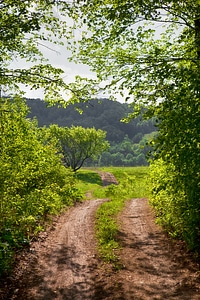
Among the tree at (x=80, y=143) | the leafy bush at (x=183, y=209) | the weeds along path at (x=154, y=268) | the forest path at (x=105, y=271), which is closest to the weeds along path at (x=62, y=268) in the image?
the forest path at (x=105, y=271)

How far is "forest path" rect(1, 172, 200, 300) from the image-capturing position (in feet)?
31.1

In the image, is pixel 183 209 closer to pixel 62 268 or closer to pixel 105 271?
pixel 105 271

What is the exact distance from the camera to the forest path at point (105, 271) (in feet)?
31.1

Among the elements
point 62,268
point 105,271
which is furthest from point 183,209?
point 62,268

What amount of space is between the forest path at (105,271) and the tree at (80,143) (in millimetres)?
50847

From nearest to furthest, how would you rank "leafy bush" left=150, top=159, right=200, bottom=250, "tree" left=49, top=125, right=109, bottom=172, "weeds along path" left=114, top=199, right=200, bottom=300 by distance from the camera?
"weeds along path" left=114, top=199, right=200, bottom=300 < "leafy bush" left=150, top=159, right=200, bottom=250 < "tree" left=49, top=125, right=109, bottom=172

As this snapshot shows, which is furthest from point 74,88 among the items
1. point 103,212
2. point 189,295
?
point 103,212

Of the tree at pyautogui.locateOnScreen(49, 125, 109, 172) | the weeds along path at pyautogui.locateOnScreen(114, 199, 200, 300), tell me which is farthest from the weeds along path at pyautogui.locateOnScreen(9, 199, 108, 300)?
the tree at pyautogui.locateOnScreen(49, 125, 109, 172)

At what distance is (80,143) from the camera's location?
6819 cm

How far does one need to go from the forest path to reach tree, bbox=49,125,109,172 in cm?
5085

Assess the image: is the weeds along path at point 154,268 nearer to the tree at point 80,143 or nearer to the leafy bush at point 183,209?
the leafy bush at point 183,209

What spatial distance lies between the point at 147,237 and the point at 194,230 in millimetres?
3689

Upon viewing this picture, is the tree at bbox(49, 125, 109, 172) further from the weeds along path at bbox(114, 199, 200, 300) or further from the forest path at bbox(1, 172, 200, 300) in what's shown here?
the weeds along path at bbox(114, 199, 200, 300)

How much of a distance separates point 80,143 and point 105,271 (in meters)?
57.6
